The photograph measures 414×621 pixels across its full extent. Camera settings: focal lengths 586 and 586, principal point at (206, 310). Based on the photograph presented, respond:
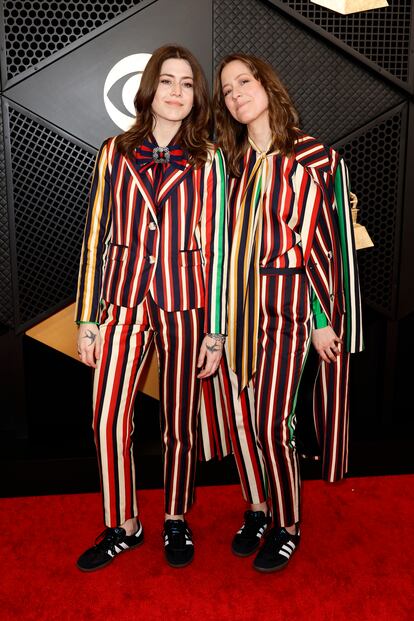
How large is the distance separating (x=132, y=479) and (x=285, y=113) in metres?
→ 1.37

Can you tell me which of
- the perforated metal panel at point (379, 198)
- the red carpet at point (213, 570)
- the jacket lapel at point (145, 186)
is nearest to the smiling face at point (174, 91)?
the jacket lapel at point (145, 186)

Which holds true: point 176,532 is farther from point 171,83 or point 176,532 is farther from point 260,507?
point 171,83

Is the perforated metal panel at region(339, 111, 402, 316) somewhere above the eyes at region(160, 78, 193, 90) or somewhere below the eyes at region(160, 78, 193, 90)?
below

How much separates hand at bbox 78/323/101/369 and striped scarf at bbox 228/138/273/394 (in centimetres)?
46

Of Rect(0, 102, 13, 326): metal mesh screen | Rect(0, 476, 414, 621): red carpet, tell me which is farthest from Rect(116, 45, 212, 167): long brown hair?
Rect(0, 476, 414, 621): red carpet

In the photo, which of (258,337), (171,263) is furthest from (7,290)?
(258,337)

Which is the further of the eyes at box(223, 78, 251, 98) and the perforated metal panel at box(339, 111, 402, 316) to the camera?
the perforated metal panel at box(339, 111, 402, 316)

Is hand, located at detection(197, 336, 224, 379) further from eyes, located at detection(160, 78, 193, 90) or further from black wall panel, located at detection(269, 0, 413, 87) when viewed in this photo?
black wall panel, located at detection(269, 0, 413, 87)

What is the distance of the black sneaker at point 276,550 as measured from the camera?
2008 millimetres

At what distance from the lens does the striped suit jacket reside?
6.43 feet

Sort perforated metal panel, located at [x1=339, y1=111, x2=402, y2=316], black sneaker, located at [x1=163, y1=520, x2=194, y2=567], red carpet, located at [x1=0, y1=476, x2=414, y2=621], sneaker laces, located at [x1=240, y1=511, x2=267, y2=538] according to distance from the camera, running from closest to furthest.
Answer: red carpet, located at [x1=0, y1=476, x2=414, y2=621], black sneaker, located at [x1=163, y1=520, x2=194, y2=567], sneaker laces, located at [x1=240, y1=511, x2=267, y2=538], perforated metal panel, located at [x1=339, y1=111, x2=402, y2=316]

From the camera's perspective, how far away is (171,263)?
1.93 m

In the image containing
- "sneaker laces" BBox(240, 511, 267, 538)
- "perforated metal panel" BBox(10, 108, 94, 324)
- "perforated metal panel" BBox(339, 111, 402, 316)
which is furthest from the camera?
"perforated metal panel" BBox(339, 111, 402, 316)

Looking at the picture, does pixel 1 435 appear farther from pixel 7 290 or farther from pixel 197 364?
pixel 197 364
